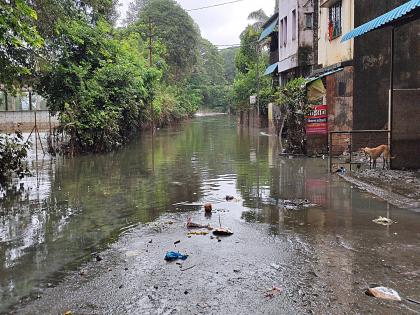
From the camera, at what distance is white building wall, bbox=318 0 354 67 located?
59.6 feet

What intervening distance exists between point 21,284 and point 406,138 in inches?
422

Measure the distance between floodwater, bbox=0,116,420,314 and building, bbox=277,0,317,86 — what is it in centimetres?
1758

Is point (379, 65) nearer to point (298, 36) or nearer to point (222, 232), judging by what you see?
point (298, 36)

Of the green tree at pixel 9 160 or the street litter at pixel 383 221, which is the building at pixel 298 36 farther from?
the street litter at pixel 383 221

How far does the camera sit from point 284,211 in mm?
8891

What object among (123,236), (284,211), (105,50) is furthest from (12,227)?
(105,50)

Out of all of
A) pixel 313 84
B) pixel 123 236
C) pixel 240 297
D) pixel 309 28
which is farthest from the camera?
pixel 309 28

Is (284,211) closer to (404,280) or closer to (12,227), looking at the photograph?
(404,280)

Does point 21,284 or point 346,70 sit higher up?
point 346,70

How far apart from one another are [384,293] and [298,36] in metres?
26.1

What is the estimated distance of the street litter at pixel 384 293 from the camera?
4.76 m

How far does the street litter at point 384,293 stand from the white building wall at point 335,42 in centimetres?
1448

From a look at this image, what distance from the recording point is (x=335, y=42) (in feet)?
64.8

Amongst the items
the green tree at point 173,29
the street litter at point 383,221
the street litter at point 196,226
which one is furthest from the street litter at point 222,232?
the green tree at point 173,29
